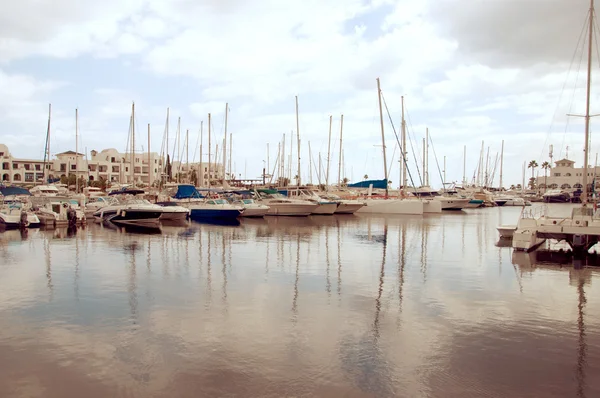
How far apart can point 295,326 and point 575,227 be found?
14.4 meters

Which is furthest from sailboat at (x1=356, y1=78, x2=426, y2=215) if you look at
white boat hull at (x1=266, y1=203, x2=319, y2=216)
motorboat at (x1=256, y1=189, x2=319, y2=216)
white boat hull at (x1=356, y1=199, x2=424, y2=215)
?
white boat hull at (x1=266, y1=203, x2=319, y2=216)

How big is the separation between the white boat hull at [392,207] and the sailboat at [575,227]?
27581 millimetres

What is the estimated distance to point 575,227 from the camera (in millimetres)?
19672

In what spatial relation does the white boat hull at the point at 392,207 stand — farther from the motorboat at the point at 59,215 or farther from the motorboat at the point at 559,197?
the motorboat at the point at 559,197

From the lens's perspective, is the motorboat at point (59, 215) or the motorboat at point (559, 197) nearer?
the motorboat at point (59, 215)

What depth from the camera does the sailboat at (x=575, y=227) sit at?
19688 millimetres

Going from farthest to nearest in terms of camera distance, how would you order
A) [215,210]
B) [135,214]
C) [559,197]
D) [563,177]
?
[563,177] < [559,197] < [215,210] < [135,214]

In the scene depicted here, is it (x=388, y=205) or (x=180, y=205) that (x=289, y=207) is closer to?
(x=180, y=205)

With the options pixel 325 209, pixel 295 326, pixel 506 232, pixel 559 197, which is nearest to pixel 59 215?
pixel 325 209

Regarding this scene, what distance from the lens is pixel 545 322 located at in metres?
10.6

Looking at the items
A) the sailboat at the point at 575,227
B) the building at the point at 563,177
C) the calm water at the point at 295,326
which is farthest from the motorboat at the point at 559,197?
the calm water at the point at 295,326

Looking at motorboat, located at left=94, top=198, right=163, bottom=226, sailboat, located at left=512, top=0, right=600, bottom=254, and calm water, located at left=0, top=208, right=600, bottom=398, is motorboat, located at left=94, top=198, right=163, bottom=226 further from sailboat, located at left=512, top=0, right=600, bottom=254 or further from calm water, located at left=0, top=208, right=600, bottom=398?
sailboat, located at left=512, top=0, right=600, bottom=254

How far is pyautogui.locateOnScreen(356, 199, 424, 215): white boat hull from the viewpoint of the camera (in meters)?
50.3

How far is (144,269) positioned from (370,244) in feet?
38.9
